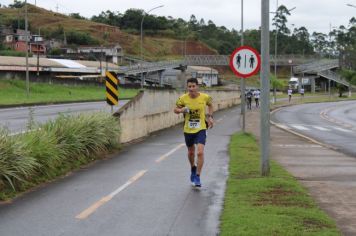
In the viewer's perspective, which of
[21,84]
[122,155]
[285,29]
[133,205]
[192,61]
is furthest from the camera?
[285,29]

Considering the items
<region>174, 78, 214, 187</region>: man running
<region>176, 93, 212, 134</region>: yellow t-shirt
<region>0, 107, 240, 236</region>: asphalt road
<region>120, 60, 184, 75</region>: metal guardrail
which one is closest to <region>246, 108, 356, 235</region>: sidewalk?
<region>0, 107, 240, 236</region>: asphalt road

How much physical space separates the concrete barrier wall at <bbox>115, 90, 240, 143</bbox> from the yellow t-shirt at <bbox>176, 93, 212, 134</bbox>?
7.06 metres

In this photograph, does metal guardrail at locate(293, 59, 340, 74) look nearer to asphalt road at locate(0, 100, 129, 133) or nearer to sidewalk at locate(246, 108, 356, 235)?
asphalt road at locate(0, 100, 129, 133)

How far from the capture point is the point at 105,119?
49.5 feet

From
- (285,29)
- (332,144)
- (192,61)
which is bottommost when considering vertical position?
(332,144)

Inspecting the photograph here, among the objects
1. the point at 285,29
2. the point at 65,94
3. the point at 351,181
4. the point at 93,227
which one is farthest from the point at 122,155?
the point at 285,29

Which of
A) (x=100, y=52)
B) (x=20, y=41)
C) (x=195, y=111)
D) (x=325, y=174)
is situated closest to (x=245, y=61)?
(x=325, y=174)

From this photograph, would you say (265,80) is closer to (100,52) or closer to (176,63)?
(176,63)

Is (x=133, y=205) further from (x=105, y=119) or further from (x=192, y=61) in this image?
(x=192, y=61)

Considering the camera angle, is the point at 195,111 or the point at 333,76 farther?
the point at 333,76

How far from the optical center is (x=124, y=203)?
28.4 feet

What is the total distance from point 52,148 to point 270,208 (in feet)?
16.5

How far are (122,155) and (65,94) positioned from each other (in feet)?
140

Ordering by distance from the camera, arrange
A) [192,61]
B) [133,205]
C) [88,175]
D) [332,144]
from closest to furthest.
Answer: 1. [133,205]
2. [88,175]
3. [332,144]
4. [192,61]
